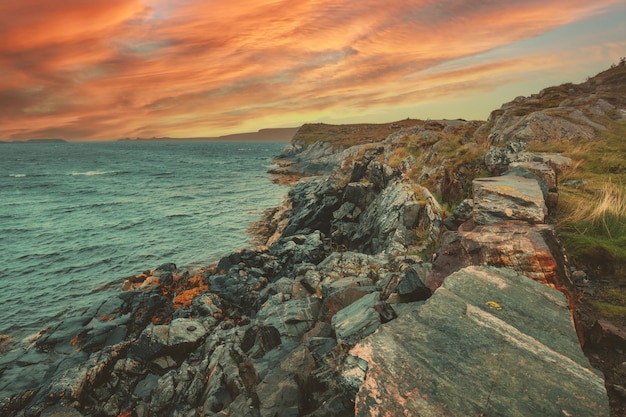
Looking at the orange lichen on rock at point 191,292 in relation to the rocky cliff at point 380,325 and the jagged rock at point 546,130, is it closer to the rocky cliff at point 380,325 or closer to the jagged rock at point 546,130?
the rocky cliff at point 380,325

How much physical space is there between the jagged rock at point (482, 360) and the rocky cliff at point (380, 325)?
19 millimetres

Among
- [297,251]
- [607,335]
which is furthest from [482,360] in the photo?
[297,251]

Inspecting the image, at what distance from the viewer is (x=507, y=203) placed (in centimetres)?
811

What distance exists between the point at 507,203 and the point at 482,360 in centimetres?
524

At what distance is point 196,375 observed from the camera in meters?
10.0

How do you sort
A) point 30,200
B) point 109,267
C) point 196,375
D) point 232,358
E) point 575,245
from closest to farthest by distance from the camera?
point 575,245, point 232,358, point 196,375, point 109,267, point 30,200

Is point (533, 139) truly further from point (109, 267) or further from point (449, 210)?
point (109, 267)

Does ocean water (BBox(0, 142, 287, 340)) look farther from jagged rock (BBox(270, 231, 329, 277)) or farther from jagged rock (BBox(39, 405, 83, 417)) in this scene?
jagged rock (BBox(39, 405, 83, 417))

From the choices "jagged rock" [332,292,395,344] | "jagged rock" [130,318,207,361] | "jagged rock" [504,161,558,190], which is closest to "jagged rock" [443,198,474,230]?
"jagged rock" [504,161,558,190]

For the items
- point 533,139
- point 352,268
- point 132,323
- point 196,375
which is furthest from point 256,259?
point 533,139

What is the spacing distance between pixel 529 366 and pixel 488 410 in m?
0.99

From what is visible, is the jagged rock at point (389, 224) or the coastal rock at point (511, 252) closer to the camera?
the coastal rock at point (511, 252)

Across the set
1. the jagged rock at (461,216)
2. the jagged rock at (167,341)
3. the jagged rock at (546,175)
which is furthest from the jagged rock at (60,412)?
the jagged rock at (546,175)

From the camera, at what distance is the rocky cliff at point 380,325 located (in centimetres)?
399
